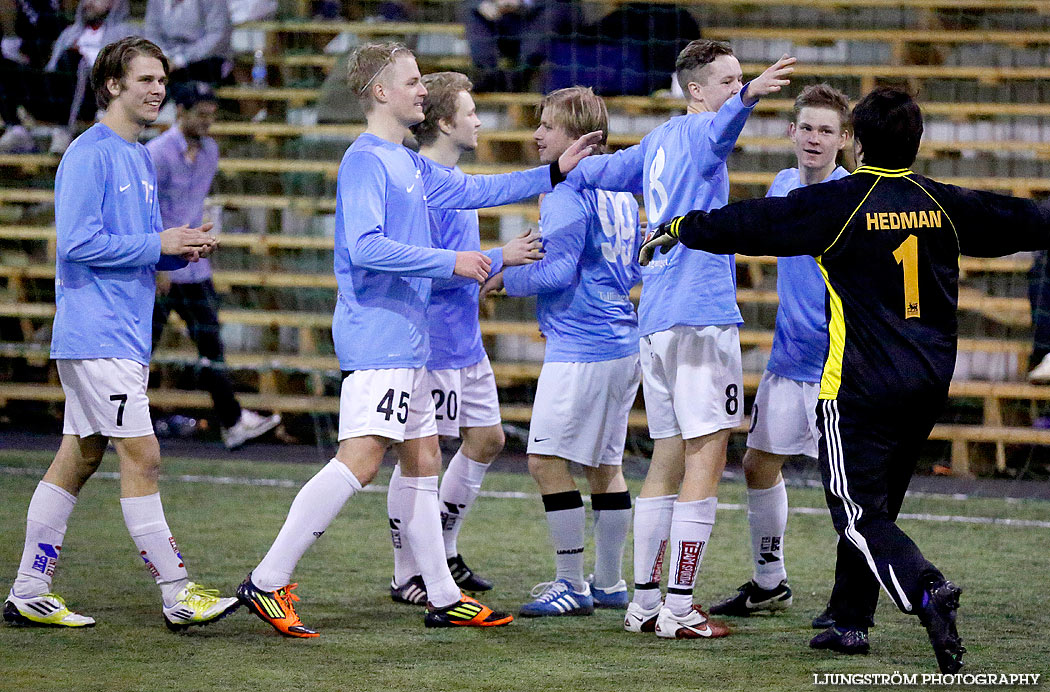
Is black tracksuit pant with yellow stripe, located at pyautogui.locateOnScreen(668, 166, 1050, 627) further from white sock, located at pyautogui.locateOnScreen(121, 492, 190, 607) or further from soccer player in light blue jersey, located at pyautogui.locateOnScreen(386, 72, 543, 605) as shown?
white sock, located at pyautogui.locateOnScreen(121, 492, 190, 607)

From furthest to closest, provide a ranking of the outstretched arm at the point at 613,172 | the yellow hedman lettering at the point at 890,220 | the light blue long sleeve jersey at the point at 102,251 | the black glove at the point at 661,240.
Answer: the outstretched arm at the point at 613,172 → the light blue long sleeve jersey at the point at 102,251 → the black glove at the point at 661,240 → the yellow hedman lettering at the point at 890,220

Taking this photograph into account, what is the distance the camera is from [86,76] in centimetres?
976

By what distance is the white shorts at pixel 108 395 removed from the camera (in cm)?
396

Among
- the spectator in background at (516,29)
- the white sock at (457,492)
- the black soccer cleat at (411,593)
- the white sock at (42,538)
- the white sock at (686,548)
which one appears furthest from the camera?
the spectator in background at (516,29)

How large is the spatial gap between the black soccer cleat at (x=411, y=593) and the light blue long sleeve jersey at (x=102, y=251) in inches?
47.4

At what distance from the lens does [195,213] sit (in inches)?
329

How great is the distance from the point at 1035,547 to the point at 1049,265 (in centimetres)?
311

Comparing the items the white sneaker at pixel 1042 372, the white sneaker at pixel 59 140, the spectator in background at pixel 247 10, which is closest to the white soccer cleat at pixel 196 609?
the white sneaker at pixel 1042 372

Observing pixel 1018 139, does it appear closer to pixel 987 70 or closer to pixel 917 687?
pixel 987 70

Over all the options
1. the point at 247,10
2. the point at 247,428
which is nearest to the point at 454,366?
the point at 247,428

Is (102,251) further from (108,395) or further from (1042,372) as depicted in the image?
Answer: (1042,372)

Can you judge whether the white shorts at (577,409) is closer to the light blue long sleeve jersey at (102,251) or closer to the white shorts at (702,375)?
the white shorts at (702,375)

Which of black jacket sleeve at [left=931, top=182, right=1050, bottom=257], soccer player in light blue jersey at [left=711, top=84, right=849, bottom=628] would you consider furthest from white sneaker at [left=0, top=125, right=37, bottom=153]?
black jacket sleeve at [left=931, top=182, right=1050, bottom=257]

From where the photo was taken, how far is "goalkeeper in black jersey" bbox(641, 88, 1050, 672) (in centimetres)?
351
